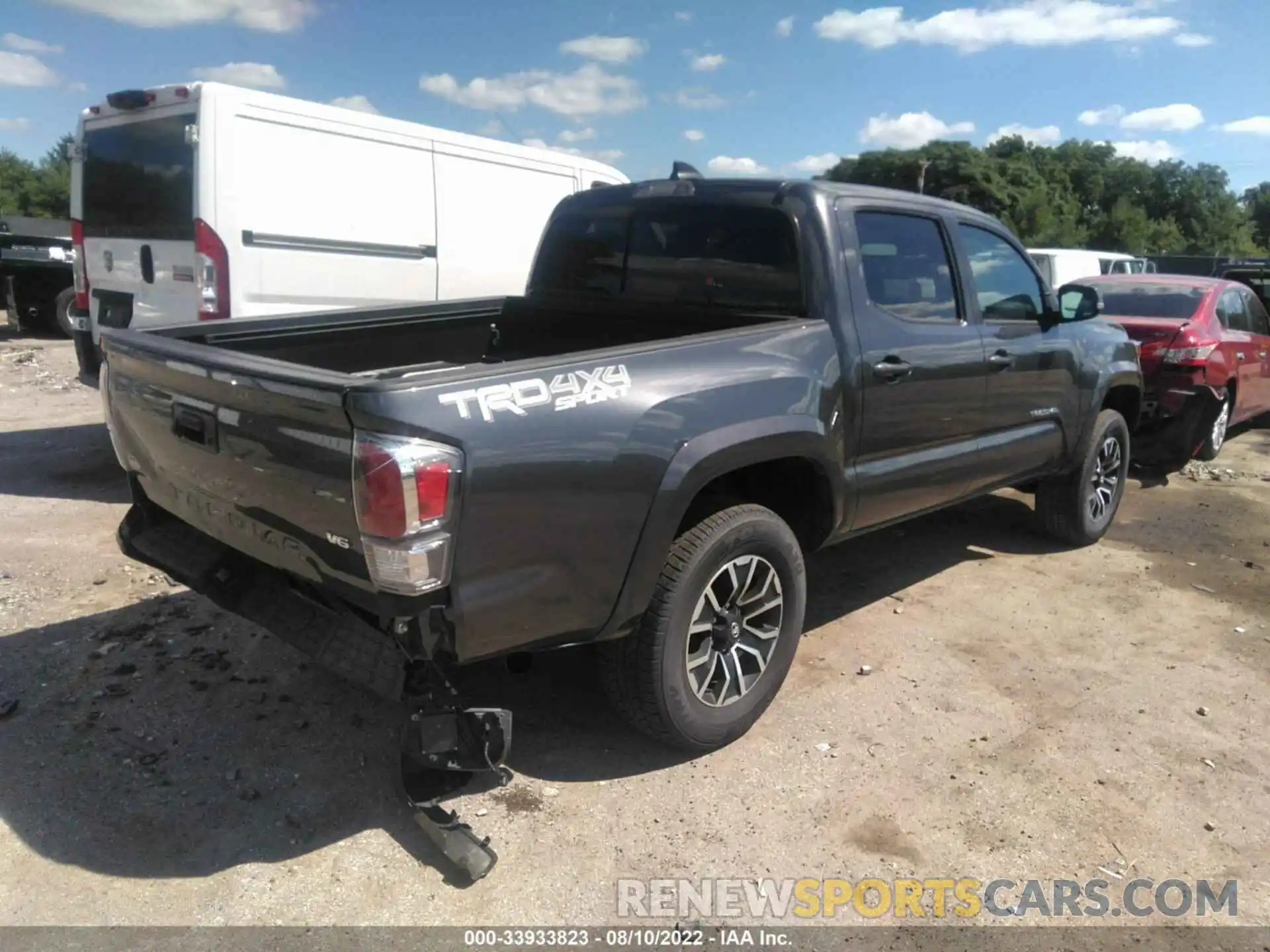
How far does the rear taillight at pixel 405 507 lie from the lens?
2.38m

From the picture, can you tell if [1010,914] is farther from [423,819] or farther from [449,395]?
[449,395]

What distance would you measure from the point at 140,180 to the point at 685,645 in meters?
5.07

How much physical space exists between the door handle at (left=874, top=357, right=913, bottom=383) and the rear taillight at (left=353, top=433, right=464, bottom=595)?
6.52 feet

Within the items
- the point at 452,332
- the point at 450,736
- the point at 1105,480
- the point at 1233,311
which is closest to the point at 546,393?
the point at 450,736

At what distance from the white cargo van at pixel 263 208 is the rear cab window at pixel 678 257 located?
2259 mm

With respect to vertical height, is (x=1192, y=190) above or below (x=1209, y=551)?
above

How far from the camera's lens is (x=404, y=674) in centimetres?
264

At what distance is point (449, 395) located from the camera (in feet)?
8.14

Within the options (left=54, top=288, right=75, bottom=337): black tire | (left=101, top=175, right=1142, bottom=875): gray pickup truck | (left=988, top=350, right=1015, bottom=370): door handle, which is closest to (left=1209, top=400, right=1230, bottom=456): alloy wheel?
(left=101, top=175, right=1142, bottom=875): gray pickup truck

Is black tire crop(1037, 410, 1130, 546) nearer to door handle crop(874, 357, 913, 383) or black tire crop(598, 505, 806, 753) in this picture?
door handle crop(874, 357, 913, 383)

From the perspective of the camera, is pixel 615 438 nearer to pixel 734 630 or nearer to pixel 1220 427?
pixel 734 630

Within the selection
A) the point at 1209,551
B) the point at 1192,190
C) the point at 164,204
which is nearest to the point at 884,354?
the point at 1209,551

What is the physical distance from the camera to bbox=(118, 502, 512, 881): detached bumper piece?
2674 millimetres

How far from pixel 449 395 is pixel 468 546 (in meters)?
0.39
